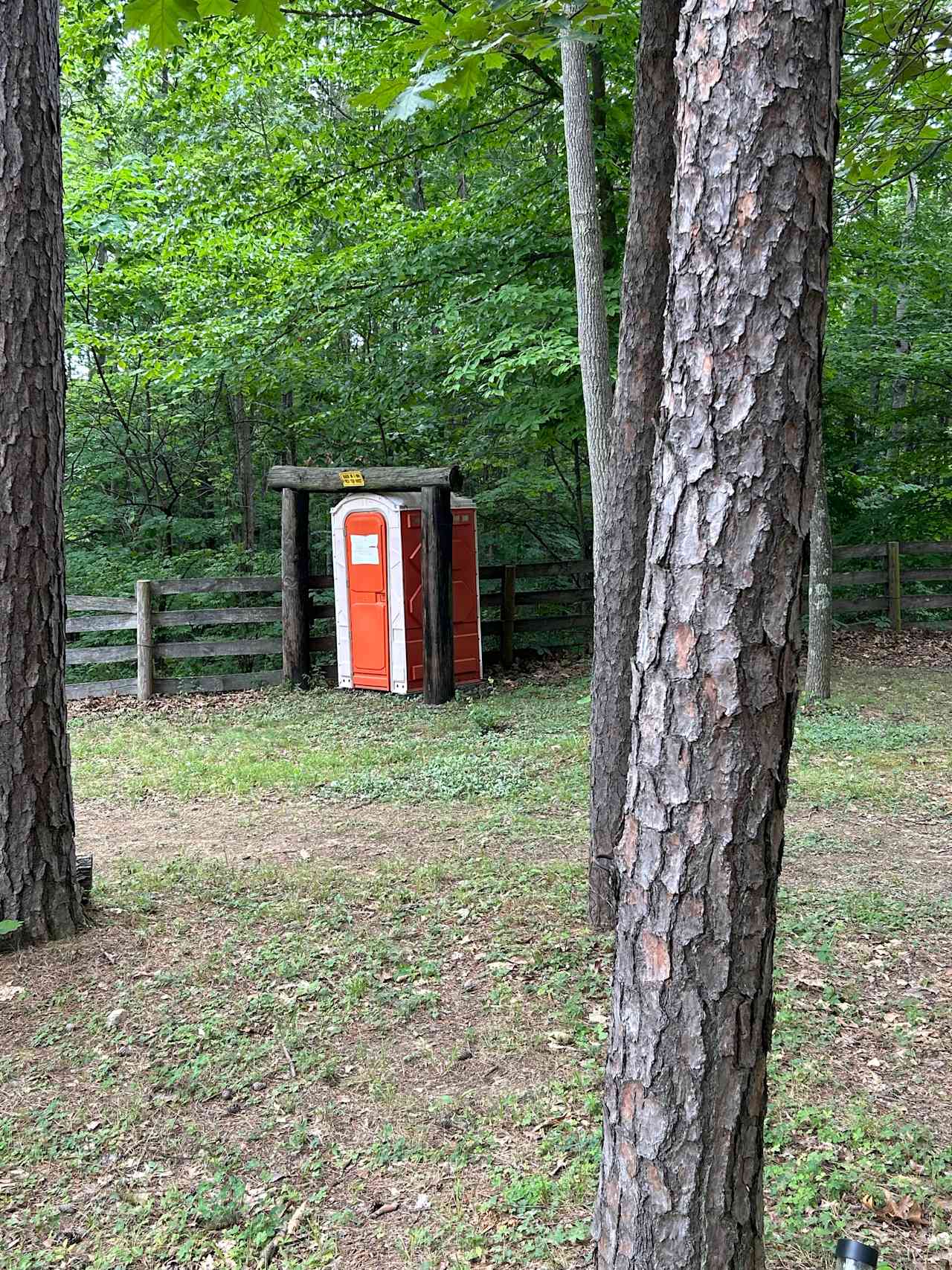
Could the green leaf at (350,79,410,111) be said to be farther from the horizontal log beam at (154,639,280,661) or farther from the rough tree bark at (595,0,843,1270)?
the horizontal log beam at (154,639,280,661)

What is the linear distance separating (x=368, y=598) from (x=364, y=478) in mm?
1401

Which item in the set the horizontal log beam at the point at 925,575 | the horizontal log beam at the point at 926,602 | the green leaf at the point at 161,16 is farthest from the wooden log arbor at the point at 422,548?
the green leaf at the point at 161,16

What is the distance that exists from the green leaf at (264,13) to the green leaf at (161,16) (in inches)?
6.3

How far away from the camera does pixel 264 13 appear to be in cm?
317

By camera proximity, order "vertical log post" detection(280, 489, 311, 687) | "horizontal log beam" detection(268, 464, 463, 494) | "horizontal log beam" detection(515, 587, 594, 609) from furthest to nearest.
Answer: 1. "horizontal log beam" detection(515, 587, 594, 609)
2. "vertical log post" detection(280, 489, 311, 687)
3. "horizontal log beam" detection(268, 464, 463, 494)

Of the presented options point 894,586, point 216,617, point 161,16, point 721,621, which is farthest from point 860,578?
point 721,621

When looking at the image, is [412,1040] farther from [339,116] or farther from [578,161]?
[339,116]

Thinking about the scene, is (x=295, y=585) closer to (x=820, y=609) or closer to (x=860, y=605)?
(x=820, y=609)

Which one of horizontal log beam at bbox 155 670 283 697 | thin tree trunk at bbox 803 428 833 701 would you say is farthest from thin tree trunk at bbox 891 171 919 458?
horizontal log beam at bbox 155 670 283 697

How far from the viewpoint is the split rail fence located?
11344 millimetres

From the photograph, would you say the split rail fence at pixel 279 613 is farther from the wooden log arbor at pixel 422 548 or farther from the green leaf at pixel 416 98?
the green leaf at pixel 416 98

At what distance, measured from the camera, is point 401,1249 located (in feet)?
8.57

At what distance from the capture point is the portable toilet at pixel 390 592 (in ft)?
36.8

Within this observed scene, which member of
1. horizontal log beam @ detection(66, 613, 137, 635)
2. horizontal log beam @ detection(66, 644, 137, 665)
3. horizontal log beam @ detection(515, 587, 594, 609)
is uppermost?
horizontal log beam @ detection(515, 587, 594, 609)
